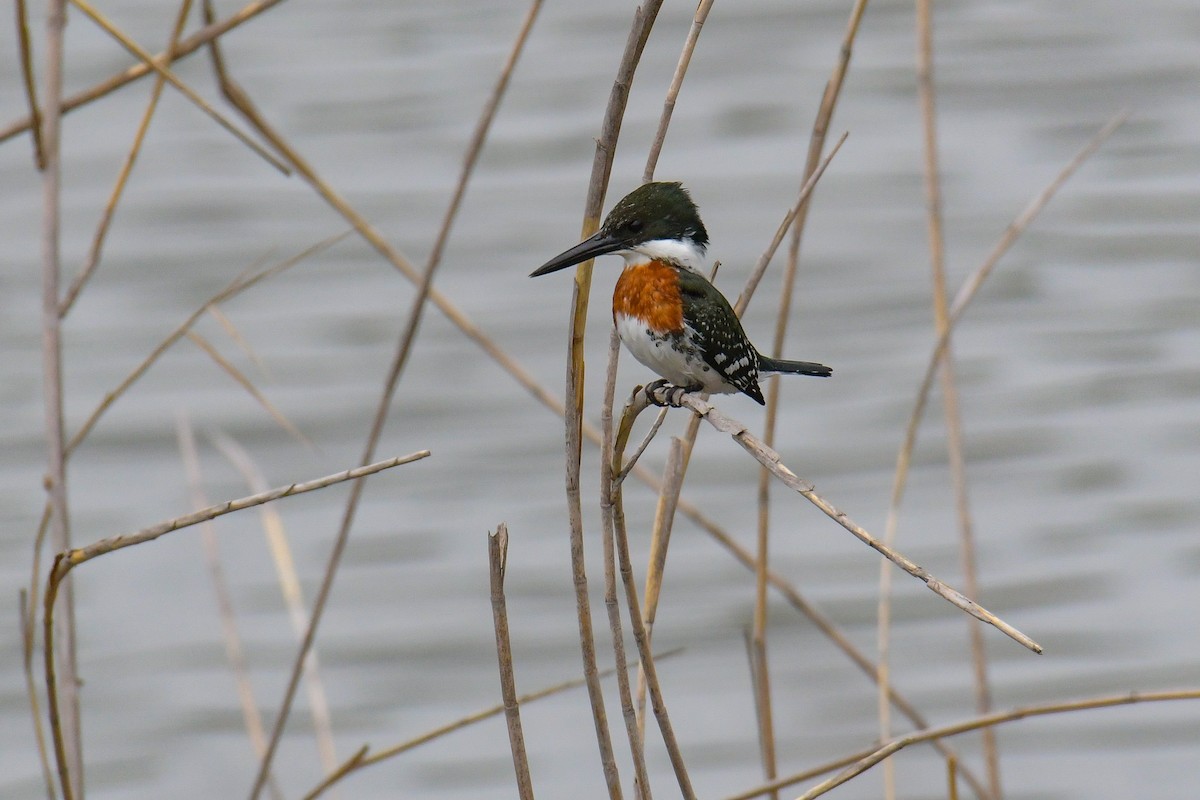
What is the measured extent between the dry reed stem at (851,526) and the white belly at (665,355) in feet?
3.51

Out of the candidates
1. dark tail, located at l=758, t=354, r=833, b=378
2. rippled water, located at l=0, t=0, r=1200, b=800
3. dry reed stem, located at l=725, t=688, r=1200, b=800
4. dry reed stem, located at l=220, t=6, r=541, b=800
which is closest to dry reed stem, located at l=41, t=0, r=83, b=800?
dry reed stem, located at l=220, t=6, r=541, b=800

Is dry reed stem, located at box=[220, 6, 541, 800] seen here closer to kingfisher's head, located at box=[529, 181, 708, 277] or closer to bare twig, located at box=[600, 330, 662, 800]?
kingfisher's head, located at box=[529, 181, 708, 277]

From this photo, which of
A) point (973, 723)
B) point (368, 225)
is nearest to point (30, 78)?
point (368, 225)

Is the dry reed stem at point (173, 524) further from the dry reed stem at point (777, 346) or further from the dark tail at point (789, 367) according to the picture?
the dark tail at point (789, 367)

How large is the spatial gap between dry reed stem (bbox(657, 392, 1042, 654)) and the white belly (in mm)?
1069

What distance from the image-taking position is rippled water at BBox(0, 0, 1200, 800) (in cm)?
572

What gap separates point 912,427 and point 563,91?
21.2ft

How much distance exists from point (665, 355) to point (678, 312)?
0.10 metres

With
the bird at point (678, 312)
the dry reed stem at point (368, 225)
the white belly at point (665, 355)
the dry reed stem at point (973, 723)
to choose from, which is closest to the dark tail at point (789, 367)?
the bird at point (678, 312)

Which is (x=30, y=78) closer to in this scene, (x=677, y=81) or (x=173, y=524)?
(x=173, y=524)

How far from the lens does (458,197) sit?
3.06m

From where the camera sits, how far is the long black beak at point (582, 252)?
2.86 metres

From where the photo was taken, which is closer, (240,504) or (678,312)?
(240,504)

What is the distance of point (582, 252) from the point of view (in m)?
2.94
